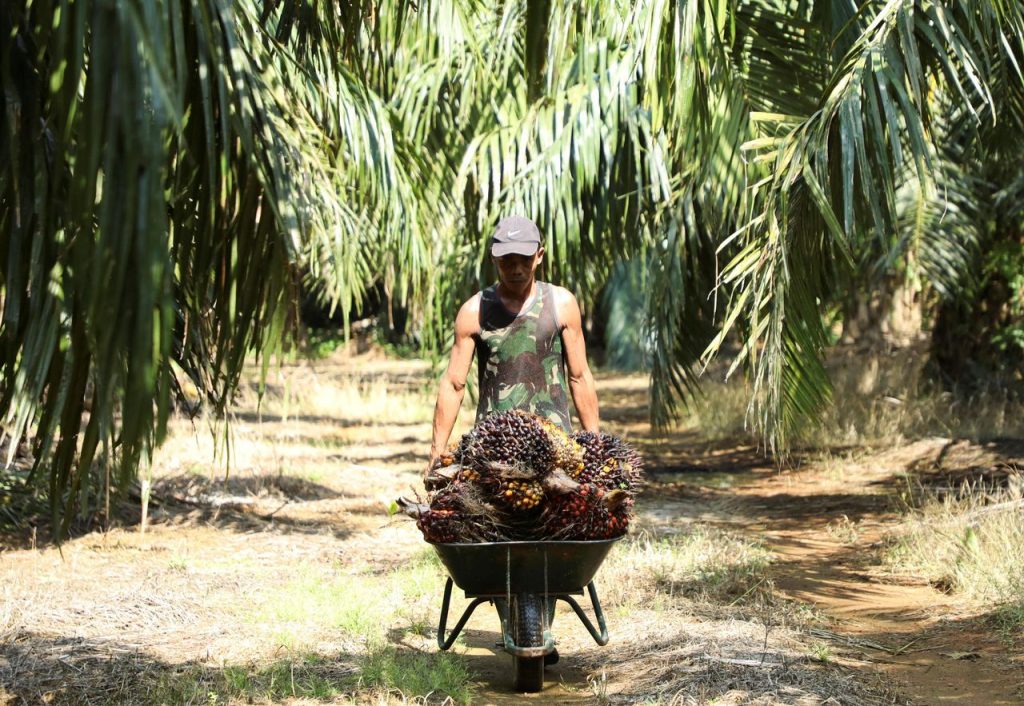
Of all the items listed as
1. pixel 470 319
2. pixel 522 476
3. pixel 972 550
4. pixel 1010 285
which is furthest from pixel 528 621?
pixel 1010 285

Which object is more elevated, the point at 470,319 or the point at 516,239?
the point at 516,239

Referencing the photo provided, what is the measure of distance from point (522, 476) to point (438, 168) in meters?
6.00

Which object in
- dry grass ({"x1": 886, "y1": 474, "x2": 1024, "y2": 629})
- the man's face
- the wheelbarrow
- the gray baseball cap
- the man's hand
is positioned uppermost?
the gray baseball cap

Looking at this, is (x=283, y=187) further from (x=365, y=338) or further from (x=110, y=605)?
(x=365, y=338)

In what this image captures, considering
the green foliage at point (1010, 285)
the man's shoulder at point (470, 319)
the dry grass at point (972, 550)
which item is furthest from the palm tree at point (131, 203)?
the green foliage at point (1010, 285)

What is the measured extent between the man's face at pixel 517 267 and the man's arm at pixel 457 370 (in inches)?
7.4

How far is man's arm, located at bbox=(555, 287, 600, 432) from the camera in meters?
5.24

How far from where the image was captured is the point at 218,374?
3162mm

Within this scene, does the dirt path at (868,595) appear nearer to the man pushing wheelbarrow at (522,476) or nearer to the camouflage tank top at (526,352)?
the man pushing wheelbarrow at (522,476)

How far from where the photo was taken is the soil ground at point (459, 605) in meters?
5.08

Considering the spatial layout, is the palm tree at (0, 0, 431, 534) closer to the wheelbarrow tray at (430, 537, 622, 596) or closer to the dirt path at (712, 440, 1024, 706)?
the wheelbarrow tray at (430, 537, 622, 596)

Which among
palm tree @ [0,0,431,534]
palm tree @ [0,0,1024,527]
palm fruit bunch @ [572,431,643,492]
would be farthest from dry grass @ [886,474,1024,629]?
palm tree @ [0,0,431,534]

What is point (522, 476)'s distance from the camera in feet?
15.0

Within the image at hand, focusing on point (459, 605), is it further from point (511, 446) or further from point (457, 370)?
point (511, 446)
